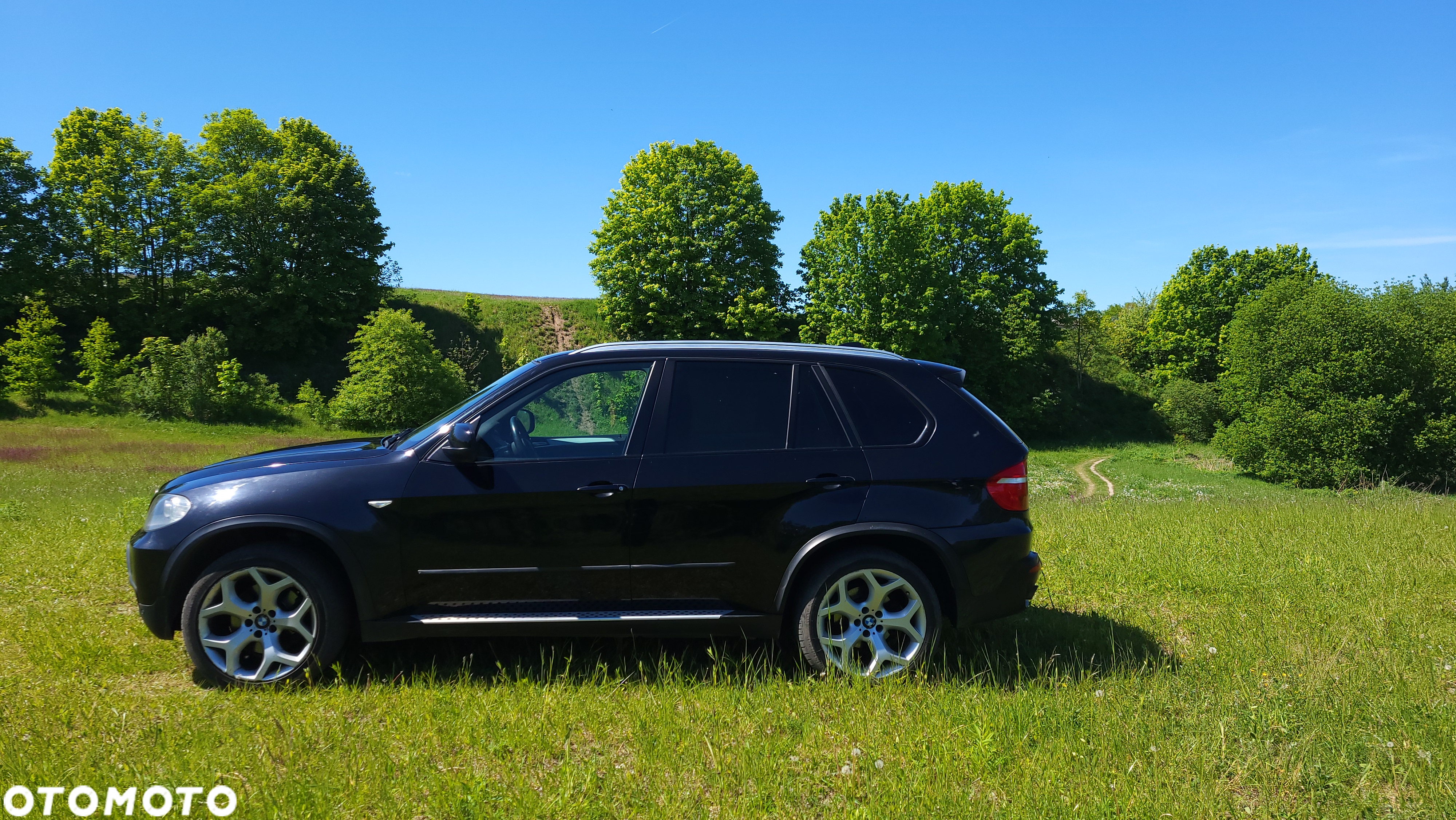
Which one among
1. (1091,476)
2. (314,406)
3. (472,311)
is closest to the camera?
(314,406)

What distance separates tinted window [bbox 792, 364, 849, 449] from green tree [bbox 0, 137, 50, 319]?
51805 mm

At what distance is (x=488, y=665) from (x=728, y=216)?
4064 cm

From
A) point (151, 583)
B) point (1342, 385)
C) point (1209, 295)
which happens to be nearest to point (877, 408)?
point (151, 583)

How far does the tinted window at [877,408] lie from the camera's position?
15.2 ft

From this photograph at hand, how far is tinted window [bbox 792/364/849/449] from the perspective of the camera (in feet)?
15.1

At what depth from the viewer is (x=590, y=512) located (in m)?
4.40

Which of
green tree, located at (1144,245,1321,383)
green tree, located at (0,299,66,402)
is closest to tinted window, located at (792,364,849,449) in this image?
green tree, located at (0,299,66,402)

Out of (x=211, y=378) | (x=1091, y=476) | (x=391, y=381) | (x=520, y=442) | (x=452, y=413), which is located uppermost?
(x=391, y=381)

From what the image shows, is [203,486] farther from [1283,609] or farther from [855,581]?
[1283,609]

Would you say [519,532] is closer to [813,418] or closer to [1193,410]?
[813,418]

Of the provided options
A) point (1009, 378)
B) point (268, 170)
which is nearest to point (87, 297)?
point (268, 170)

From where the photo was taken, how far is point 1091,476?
135 feet

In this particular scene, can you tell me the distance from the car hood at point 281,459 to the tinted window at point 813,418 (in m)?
2.28

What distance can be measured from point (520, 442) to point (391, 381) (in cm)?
3840
